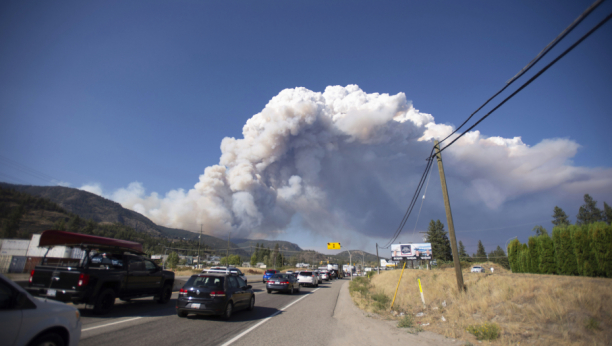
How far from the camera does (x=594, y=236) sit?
792 inches

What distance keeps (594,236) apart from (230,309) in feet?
83.6

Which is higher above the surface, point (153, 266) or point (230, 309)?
point (153, 266)

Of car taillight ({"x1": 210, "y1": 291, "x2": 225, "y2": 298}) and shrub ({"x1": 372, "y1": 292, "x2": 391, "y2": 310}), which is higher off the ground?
car taillight ({"x1": 210, "y1": 291, "x2": 225, "y2": 298})

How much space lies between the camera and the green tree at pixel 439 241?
261 feet

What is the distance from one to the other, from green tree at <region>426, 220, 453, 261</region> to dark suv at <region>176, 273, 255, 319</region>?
7949 centimetres

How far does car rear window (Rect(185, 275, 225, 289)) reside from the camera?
934 centimetres

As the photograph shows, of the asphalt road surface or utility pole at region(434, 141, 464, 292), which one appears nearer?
the asphalt road surface

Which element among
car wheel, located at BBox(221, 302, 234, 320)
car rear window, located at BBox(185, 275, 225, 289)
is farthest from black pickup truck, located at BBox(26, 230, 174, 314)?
car wheel, located at BBox(221, 302, 234, 320)

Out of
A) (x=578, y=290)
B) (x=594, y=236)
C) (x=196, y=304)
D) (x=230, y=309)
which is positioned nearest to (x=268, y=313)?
(x=230, y=309)

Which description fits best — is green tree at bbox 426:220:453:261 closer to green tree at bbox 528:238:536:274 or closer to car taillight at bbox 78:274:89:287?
green tree at bbox 528:238:536:274

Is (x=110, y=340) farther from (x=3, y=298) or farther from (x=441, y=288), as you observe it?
(x=441, y=288)

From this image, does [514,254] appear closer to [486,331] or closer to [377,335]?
[486,331]

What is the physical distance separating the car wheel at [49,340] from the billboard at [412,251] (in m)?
64.2

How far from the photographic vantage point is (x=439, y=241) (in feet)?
266
